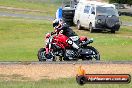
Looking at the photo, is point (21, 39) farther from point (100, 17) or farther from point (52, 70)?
point (52, 70)

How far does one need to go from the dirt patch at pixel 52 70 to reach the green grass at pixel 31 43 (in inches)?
160

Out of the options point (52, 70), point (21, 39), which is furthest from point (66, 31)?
point (21, 39)

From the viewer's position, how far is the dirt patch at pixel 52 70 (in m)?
11.6

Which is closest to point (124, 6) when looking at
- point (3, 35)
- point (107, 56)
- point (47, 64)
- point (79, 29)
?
point (79, 29)

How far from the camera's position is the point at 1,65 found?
13.1 meters

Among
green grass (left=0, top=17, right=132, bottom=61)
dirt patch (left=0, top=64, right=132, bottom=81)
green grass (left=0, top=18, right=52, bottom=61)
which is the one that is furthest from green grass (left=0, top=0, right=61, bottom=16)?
dirt patch (left=0, top=64, right=132, bottom=81)

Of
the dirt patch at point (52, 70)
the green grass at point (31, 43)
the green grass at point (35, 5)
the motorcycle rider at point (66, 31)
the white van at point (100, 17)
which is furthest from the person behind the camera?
the green grass at point (35, 5)

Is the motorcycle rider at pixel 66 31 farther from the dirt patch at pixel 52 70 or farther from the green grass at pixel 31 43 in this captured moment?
the green grass at pixel 31 43

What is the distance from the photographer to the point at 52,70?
12.5 m

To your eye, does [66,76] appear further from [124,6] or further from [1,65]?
Answer: [124,6]

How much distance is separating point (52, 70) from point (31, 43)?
37.9ft

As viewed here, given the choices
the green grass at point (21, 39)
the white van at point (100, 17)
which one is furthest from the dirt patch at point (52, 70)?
the white van at point (100, 17)

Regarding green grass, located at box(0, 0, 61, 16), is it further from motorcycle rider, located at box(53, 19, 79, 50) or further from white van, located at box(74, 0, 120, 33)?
motorcycle rider, located at box(53, 19, 79, 50)

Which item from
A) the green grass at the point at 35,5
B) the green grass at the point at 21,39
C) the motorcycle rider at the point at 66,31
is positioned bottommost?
the green grass at the point at 35,5
